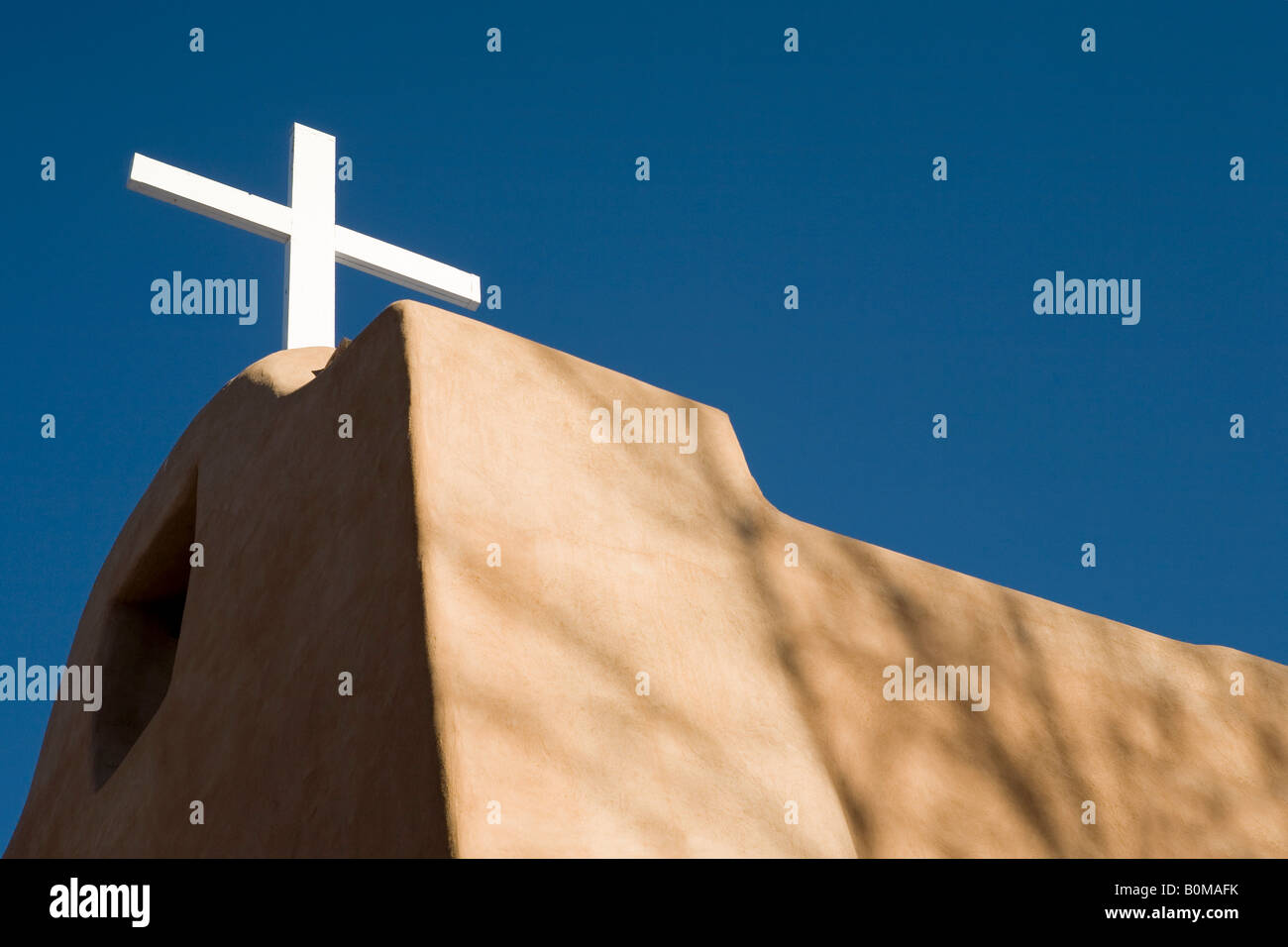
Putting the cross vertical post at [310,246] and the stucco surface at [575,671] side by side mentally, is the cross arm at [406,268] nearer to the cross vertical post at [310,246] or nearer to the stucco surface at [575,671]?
the cross vertical post at [310,246]

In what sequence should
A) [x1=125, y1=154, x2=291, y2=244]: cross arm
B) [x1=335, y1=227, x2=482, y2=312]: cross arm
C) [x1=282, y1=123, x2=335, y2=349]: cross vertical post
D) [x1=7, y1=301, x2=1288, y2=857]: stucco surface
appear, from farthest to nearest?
1. [x1=335, y1=227, x2=482, y2=312]: cross arm
2. [x1=125, y1=154, x2=291, y2=244]: cross arm
3. [x1=282, y1=123, x2=335, y2=349]: cross vertical post
4. [x1=7, y1=301, x2=1288, y2=857]: stucco surface

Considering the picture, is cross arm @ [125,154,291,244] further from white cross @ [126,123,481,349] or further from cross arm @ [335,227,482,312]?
cross arm @ [335,227,482,312]

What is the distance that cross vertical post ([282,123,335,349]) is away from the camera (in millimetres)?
6457

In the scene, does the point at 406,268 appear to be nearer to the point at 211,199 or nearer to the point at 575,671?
the point at 211,199

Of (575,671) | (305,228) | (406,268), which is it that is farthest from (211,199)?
(575,671)

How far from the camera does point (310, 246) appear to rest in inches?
265

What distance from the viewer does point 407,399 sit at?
374 cm

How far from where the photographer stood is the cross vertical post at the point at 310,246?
646 centimetres

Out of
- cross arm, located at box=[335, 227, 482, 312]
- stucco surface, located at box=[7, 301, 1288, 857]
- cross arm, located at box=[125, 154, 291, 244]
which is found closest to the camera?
stucco surface, located at box=[7, 301, 1288, 857]

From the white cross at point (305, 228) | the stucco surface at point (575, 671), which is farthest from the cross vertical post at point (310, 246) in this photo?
the stucco surface at point (575, 671)

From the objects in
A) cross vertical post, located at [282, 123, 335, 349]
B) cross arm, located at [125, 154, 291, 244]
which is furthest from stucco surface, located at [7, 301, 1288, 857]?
cross arm, located at [125, 154, 291, 244]

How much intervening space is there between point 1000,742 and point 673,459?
1425mm

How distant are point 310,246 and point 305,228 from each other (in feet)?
0.34
